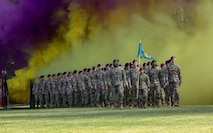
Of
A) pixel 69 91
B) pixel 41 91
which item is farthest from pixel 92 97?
pixel 41 91

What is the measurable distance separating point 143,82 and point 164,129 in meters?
9.52

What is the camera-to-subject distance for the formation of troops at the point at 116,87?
60.8ft

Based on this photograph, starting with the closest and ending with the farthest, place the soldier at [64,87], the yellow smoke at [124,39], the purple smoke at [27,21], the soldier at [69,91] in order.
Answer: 1. the soldier at [69,91]
2. the soldier at [64,87]
3. the yellow smoke at [124,39]
4. the purple smoke at [27,21]

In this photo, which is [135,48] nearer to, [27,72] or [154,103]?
[27,72]

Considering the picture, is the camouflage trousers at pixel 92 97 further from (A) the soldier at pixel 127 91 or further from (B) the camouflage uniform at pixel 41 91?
(B) the camouflage uniform at pixel 41 91

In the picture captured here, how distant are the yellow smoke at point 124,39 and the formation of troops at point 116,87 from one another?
2.75 metres

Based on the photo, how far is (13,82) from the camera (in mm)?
27469

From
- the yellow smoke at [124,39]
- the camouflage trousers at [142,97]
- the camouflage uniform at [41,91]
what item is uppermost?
the yellow smoke at [124,39]

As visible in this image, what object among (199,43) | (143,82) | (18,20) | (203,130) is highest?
(18,20)

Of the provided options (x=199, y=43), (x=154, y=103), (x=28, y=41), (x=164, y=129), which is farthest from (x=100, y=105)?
(x=164, y=129)

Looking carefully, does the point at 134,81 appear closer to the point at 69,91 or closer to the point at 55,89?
the point at 69,91

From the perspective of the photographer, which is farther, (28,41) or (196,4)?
(28,41)

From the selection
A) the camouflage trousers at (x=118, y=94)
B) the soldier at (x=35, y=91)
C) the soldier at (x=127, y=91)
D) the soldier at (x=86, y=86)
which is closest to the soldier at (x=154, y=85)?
the soldier at (x=127, y=91)

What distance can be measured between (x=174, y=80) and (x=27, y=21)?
34.7 feet
